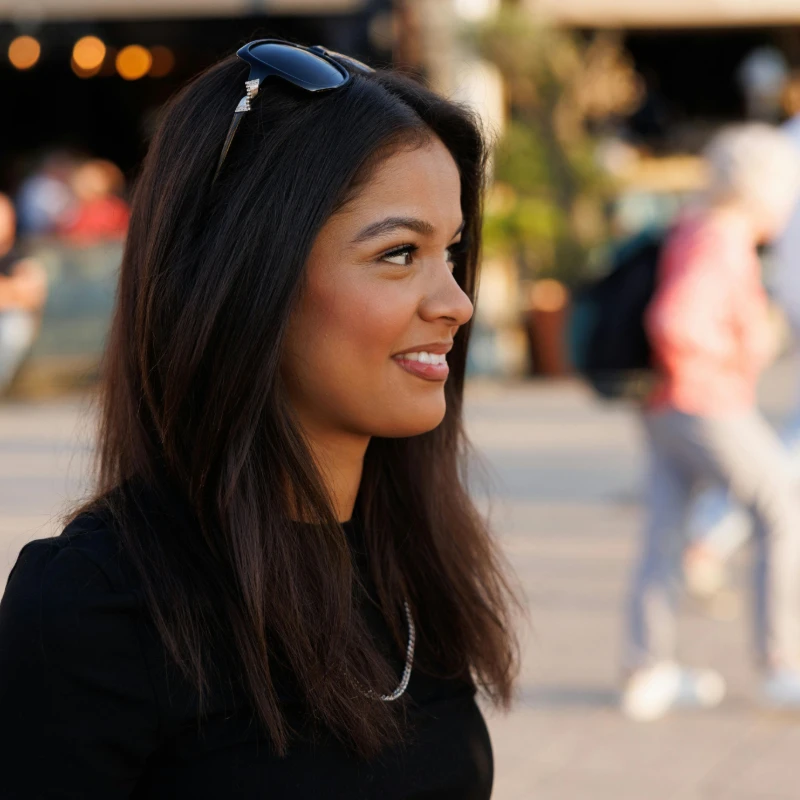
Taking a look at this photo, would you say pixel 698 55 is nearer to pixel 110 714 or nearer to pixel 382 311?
pixel 382 311

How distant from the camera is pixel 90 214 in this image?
530 inches

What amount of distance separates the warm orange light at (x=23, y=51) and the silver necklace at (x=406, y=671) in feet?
51.6

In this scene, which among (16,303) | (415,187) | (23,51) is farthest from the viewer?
(23,51)

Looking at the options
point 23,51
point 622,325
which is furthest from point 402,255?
point 23,51

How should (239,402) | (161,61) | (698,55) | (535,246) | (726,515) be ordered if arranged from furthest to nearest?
(698,55), (161,61), (535,246), (726,515), (239,402)

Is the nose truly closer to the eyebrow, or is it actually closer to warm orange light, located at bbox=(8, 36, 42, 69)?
the eyebrow

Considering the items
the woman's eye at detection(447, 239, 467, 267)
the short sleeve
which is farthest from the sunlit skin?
the short sleeve

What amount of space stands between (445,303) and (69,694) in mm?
732

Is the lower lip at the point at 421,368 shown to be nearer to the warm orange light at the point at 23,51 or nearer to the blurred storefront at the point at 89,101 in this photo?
the blurred storefront at the point at 89,101

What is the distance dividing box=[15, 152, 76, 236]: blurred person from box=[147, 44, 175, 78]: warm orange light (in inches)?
219

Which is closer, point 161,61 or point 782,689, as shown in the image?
point 782,689

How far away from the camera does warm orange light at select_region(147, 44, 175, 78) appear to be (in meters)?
20.0

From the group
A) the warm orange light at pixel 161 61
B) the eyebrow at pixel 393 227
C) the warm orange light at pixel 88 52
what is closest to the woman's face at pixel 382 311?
the eyebrow at pixel 393 227

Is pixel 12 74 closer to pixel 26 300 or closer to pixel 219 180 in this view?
pixel 26 300
